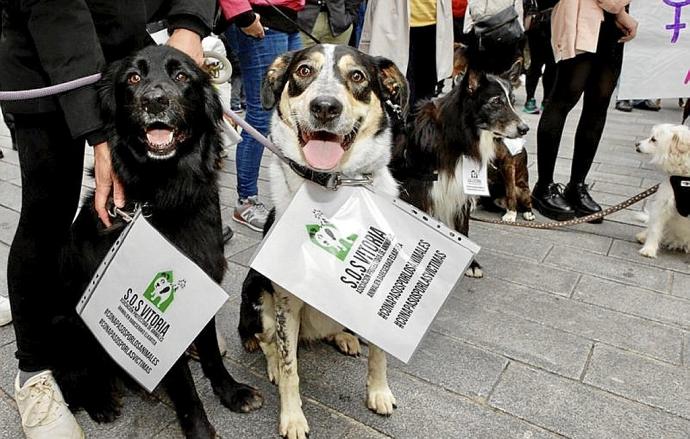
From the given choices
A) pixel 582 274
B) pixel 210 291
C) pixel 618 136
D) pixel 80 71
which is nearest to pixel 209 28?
pixel 80 71

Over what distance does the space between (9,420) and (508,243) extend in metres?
3.02

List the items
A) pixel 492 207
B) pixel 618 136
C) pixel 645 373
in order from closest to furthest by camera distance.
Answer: pixel 645 373 < pixel 492 207 < pixel 618 136

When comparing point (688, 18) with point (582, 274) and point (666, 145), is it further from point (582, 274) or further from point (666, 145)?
point (582, 274)

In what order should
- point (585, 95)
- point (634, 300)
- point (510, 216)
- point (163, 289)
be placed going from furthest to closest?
1. point (510, 216)
2. point (585, 95)
3. point (634, 300)
4. point (163, 289)

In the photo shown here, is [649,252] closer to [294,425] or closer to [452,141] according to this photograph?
[452,141]

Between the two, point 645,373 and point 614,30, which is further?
point 614,30

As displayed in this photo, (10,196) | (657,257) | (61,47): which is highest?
(61,47)

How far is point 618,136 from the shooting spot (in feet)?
23.0

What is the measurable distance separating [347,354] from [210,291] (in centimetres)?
98

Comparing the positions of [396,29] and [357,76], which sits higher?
[357,76]

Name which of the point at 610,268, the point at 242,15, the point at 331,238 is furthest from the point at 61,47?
the point at 610,268

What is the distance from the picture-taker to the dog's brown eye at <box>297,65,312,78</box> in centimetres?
188

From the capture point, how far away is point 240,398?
1.91 meters

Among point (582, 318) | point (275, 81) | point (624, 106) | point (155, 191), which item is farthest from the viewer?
point (624, 106)
